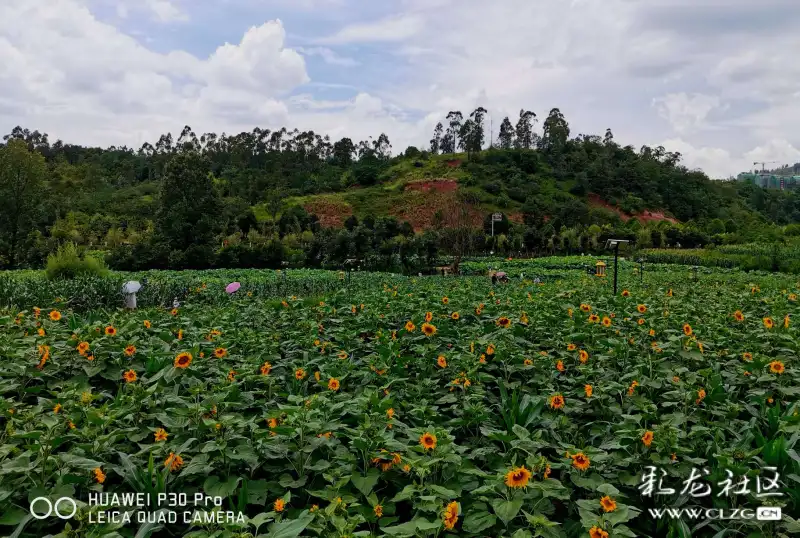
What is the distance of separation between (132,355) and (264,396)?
0.75 metres

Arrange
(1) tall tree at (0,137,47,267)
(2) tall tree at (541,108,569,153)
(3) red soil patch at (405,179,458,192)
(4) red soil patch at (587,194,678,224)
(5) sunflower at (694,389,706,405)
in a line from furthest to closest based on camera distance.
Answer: (2) tall tree at (541,108,569,153) < (3) red soil patch at (405,179,458,192) < (4) red soil patch at (587,194,678,224) < (1) tall tree at (0,137,47,267) < (5) sunflower at (694,389,706,405)

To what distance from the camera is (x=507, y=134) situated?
6184cm

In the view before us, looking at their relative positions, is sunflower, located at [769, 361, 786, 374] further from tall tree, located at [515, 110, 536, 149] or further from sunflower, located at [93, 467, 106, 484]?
tall tree, located at [515, 110, 536, 149]

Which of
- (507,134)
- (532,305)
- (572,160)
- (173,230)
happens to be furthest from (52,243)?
(507,134)

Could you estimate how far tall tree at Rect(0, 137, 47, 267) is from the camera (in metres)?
22.3

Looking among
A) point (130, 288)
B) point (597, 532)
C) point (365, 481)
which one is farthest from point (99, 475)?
point (130, 288)

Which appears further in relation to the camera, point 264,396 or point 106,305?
point 106,305

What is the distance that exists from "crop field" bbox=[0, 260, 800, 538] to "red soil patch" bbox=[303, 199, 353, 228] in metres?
33.4

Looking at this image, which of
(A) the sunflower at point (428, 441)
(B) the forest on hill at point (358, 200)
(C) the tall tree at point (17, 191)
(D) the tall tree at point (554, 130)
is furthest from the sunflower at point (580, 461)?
(D) the tall tree at point (554, 130)

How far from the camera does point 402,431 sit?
181 cm

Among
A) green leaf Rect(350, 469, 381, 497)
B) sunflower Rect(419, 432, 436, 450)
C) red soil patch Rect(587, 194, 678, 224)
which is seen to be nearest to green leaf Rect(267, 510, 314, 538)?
green leaf Rect(350, 469, 381, 497)

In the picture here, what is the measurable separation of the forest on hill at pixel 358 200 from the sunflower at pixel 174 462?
1642cm

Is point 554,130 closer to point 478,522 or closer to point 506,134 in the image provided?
point 506,134

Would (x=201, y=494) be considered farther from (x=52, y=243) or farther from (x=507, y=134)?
(x=507, y=134)
